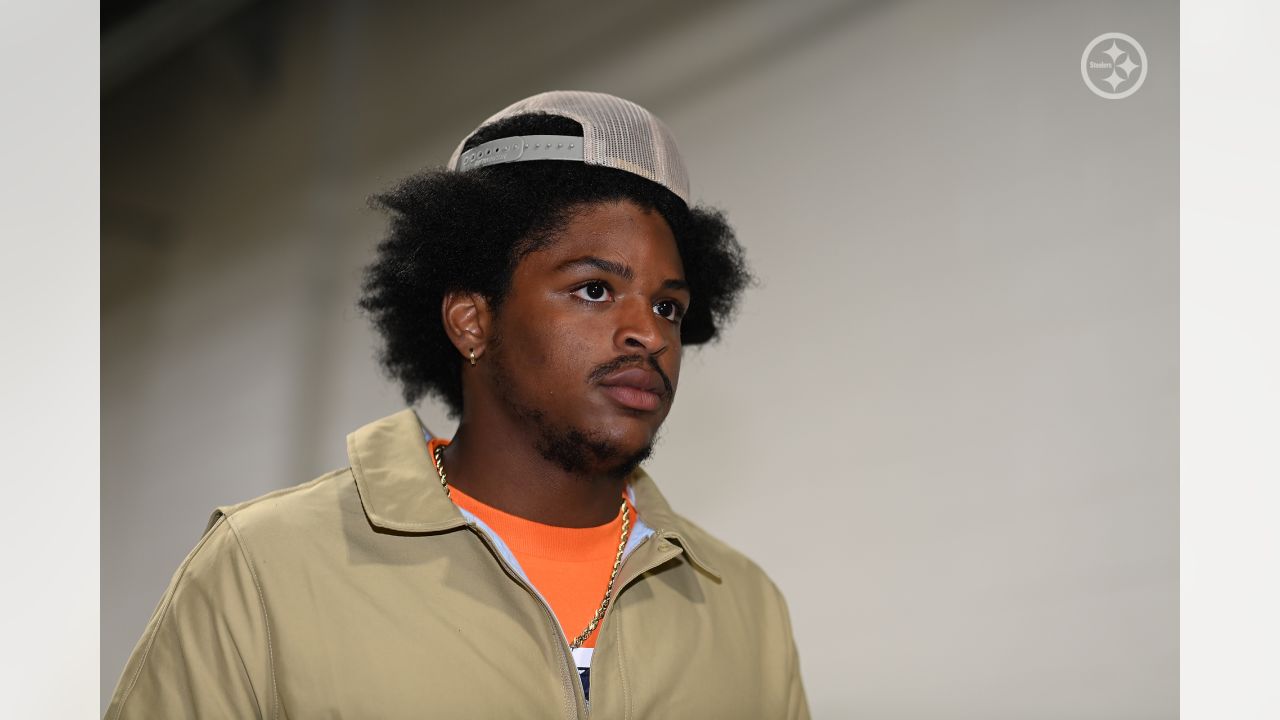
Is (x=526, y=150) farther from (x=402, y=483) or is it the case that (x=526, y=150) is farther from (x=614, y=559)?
(x=614, y=559)

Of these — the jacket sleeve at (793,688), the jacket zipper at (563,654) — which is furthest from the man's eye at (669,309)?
the jacket sleeve at (793,688)

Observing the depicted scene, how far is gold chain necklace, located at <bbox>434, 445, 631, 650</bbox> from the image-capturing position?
1604mm

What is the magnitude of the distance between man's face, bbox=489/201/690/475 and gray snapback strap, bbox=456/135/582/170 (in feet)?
0.34

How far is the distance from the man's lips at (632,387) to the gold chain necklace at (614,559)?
27 cm

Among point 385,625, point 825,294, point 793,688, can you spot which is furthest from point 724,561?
point 825,294

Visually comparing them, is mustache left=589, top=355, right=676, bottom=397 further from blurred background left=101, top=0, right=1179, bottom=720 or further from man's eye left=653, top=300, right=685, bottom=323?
blurred background left=101, top=0, right=1179, bottom=720

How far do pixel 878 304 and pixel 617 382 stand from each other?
119 centimetres

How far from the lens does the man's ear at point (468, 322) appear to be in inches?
68.1

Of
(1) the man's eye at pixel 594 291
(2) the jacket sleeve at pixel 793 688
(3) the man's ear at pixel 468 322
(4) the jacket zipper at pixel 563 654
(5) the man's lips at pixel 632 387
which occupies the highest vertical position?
(1) the man's eye at pixel 594 291

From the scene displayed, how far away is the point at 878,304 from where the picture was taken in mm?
2605

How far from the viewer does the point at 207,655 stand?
1438mm

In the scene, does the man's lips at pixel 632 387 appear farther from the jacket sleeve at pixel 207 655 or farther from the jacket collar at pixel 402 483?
the jacket sleeve at pixel 207 655

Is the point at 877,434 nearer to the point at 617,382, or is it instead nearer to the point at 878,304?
the point at 878,304
